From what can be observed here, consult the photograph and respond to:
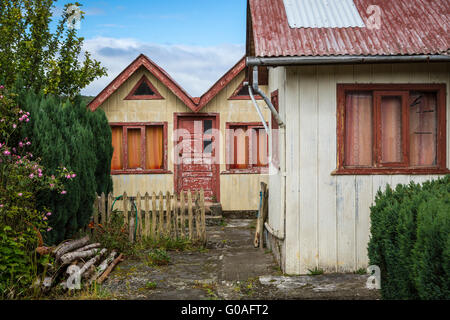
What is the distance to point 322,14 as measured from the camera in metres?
8.22

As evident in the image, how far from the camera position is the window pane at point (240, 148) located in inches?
581

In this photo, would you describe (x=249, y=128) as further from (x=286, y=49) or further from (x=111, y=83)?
(x=286, y=49)

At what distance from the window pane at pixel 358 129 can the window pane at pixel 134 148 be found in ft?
27.8

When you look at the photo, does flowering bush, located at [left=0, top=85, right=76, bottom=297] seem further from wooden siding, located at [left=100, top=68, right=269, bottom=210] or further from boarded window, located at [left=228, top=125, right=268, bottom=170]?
boarded window, located at [left=228, top=125, right=268, bottom=170]

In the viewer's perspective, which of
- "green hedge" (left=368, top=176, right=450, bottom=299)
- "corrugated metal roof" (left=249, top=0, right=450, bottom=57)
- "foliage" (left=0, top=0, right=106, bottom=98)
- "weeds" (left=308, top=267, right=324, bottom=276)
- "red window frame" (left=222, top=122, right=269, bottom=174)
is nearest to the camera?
"green hedge" (left=368, top=176, right=450, bottom=299)

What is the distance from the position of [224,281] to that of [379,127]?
11.3 feet

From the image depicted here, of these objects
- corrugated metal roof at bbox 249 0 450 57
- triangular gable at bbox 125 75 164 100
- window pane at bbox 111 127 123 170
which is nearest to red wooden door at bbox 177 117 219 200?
triangular gable at bbox 125 75 164 100

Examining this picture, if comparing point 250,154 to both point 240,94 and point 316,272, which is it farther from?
point 316,272

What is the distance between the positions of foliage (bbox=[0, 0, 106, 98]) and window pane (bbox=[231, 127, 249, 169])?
445cm

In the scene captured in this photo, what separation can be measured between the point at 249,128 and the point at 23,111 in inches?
324

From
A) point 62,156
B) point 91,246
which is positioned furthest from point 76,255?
point 62,156

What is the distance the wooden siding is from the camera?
14547 mm

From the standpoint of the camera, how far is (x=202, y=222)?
10.2 metres
